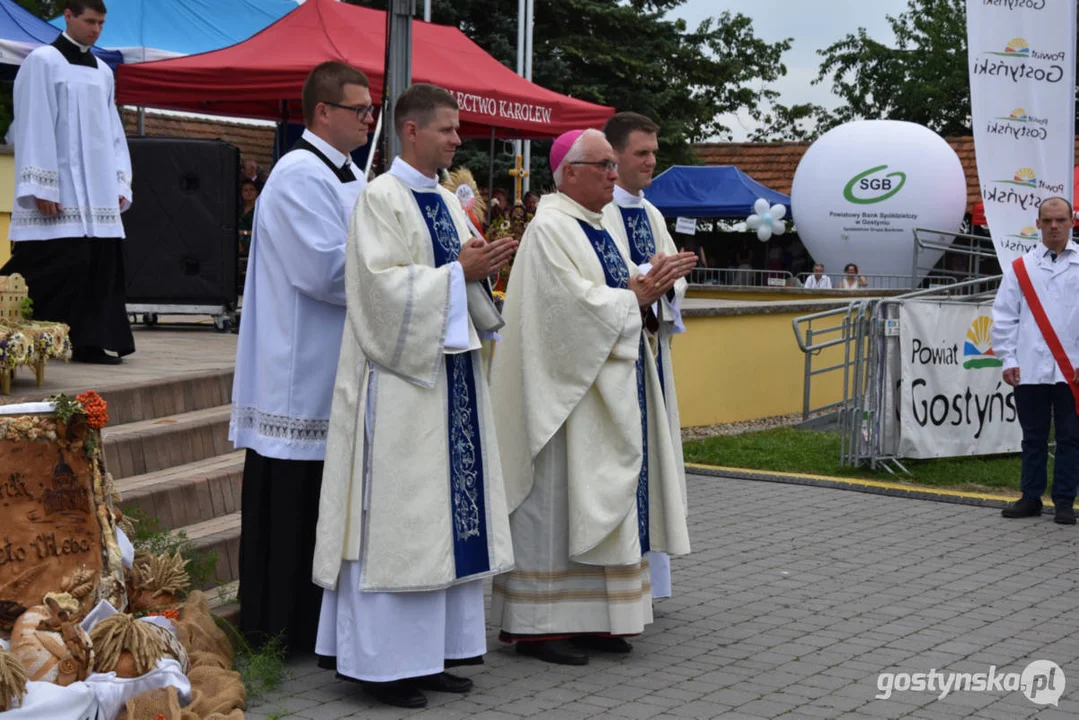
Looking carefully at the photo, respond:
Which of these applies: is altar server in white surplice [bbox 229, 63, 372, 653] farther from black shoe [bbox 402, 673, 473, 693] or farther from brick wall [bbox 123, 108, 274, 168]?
brick wall [bbox 123, 108, 274, 168]

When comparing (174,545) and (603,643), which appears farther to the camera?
(603,643)

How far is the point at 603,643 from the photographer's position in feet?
19.2

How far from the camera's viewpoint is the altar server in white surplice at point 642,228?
6.18 m

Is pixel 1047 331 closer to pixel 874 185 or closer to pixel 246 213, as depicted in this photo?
pixel 246 213

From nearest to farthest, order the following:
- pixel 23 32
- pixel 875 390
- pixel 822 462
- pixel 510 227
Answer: pixel 510 227 → pixel 875 390 → pixel 822 462 → pixel 23 32

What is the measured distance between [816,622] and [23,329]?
3936mm

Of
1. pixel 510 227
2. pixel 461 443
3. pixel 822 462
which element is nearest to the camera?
pixel 461 443

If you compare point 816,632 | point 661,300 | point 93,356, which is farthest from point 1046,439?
point 93,356

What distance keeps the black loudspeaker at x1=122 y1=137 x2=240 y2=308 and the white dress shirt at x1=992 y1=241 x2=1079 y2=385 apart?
5617 millimetres

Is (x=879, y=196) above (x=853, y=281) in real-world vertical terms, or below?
above

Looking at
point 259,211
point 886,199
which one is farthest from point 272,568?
point 886,199

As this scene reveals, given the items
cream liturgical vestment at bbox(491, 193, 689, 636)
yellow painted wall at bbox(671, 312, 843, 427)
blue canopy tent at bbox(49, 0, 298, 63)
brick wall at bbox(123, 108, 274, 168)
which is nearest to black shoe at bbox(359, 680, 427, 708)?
cream liturgical vestment at bbox(491, 193, 689, 636)

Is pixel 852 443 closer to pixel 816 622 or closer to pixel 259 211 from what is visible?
pixel 816 622

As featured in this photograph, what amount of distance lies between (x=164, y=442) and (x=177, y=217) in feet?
13.6
